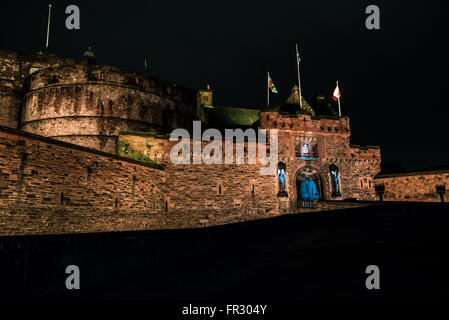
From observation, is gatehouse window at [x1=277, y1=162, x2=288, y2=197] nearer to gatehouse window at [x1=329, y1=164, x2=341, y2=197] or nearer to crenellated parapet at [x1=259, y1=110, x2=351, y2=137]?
crenellated parapet at [x1=259, y1=110, x2=351, y2=137]

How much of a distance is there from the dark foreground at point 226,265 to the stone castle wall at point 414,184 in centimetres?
1149

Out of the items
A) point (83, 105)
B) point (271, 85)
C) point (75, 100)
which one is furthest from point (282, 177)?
point (75, 100)

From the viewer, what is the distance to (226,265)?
7.48 m

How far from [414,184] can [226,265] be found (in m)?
18.8

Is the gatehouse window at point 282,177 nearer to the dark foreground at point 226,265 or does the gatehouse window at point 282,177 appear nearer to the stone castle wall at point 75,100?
the dark foreground at point 226,265

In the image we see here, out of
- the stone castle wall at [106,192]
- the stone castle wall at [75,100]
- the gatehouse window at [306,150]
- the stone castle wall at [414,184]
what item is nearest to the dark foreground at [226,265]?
the stone castle wall at [106,192]

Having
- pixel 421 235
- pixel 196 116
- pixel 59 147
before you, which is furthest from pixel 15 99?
pixel 421 235

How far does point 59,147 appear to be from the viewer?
36.7 ft

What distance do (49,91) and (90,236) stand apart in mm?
20866

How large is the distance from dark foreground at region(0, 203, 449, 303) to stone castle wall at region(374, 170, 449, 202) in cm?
1149

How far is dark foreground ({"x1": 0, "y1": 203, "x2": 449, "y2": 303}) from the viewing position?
527cm

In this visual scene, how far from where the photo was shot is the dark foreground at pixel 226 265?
5.27 m
